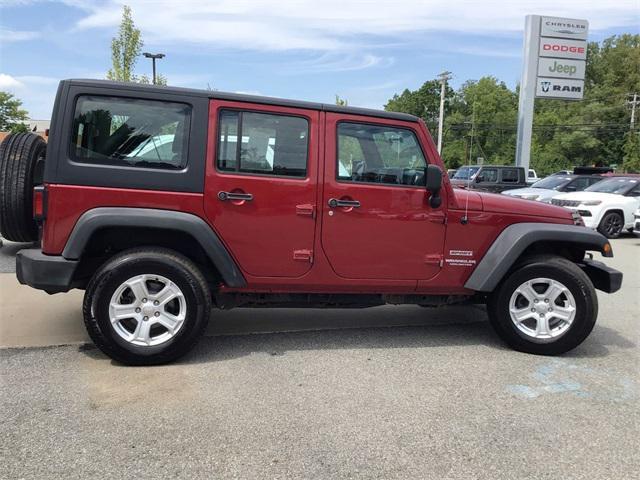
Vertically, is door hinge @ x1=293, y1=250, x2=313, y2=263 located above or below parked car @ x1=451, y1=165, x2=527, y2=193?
below

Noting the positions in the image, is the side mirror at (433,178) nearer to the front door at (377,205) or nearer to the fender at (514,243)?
the front door at (377,205)

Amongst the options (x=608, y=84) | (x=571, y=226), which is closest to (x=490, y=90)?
(x=608, y=84)

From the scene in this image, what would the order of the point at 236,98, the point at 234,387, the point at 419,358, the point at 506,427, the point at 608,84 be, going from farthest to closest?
the point at 608,84
the point at 419,358
the point at 236,98
the point at 234,387
the point at 506,427

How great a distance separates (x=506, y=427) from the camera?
322cm

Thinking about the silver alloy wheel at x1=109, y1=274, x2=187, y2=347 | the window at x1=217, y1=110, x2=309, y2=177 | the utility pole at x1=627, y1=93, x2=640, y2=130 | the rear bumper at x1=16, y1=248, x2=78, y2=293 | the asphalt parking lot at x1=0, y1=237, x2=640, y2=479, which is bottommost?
the asphalt parking lot at x1=0, y1=237, x2=640, y2=479

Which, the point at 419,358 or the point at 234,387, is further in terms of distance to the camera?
the point at 419,358

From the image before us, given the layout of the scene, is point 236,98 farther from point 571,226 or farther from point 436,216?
point 571,226

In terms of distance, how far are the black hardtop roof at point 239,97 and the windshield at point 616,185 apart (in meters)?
11.1

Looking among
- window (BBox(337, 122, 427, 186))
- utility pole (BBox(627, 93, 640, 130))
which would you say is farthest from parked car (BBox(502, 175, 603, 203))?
utility pole (BBox(627, 93, 640, 130))

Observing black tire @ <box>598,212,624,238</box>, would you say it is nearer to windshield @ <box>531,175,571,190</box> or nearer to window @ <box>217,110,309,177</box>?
windshield @ <box>531,175,571,190</box>

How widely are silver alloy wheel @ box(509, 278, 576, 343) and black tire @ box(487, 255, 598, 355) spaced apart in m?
0.03

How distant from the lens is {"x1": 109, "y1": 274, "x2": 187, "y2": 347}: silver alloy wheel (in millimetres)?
3908

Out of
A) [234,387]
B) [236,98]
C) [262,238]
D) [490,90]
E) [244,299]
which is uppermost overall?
[490,90]

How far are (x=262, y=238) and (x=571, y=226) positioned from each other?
8.59 ft
